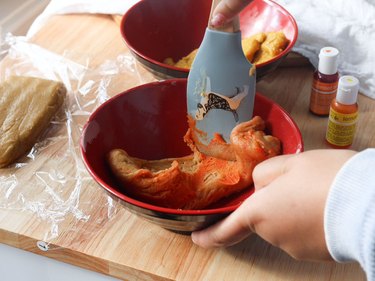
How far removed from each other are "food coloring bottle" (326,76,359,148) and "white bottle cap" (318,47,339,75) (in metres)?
0.04

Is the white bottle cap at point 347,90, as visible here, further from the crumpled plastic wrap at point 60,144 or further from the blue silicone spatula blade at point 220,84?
the crumpled plastic wrap at point 60,144

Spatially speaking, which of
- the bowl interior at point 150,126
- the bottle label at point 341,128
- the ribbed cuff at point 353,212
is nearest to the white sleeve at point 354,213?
the ribbed cuff at point 353,212

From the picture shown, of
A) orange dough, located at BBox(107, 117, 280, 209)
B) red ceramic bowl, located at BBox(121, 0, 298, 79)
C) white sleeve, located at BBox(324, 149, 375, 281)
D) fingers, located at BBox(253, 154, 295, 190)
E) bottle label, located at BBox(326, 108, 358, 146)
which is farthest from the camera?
red ceramic bowl, located at BBox(121, 0, 298, 79)

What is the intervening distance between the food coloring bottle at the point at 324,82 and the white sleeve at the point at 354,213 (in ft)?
1.14

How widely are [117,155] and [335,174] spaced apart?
0.32 m

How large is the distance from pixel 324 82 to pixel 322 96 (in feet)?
0.08

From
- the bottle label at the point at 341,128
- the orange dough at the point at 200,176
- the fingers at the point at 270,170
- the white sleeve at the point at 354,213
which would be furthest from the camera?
the bottle label at the point at 341,128

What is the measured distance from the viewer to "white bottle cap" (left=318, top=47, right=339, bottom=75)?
843mm

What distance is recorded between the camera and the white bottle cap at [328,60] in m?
0.84

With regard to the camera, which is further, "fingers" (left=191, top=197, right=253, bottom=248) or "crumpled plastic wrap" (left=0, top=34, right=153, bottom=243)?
"crumpled plastic wrap" (left=0, top=34, right=153, bottom=243)

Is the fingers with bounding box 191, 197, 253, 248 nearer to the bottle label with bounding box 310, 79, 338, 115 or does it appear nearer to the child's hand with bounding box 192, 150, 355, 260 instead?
the child's hand with bounding box 192, 150, 355, 260

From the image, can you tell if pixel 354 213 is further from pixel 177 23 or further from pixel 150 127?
pixel 177 23

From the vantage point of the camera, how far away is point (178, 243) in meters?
0.73

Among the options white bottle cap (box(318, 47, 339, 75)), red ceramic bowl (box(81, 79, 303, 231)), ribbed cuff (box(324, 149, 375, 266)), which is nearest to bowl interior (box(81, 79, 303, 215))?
red ceramic bowl (box(81, 79, 303, 231))
